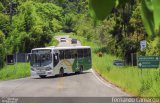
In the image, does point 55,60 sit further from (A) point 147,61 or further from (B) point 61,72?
(A) point 147,61

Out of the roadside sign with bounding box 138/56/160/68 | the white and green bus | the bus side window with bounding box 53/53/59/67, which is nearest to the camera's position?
the roadside sign with bounding box 138/56/160/68

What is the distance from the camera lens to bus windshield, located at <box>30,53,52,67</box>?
30.2 m

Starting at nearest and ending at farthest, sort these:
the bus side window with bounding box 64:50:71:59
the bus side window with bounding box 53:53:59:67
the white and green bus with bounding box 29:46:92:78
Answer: the white and green bus with bounding box 29:46:92:78
the bus side window with bounding box 53:53:59:67
the bus side window with bounding box 64:50:71:59

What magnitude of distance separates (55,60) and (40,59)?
3.29 ft

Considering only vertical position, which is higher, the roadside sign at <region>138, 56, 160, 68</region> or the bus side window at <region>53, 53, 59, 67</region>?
the roadside sign at <region>138, 56, 160, 68</region>

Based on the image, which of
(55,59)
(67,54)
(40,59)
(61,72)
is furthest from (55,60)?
(61,72)

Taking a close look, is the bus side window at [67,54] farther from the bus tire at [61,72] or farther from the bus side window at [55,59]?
the bus tire at [61,72]

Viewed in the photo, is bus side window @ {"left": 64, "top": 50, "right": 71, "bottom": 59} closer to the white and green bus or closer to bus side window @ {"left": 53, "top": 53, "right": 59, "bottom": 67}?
the white and green bus

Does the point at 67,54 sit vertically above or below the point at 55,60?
above

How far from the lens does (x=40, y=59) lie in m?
30.4

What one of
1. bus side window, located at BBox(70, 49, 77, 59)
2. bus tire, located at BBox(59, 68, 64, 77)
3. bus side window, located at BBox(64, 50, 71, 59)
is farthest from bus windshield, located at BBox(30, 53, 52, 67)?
bus side window, located at BBox(70, 49, 77, 59)

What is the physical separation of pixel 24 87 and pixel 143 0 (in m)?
24.2

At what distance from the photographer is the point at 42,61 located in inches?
1199

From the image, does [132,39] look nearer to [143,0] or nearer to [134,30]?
[134,30]
